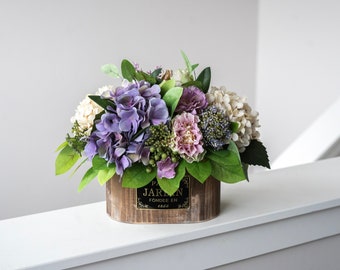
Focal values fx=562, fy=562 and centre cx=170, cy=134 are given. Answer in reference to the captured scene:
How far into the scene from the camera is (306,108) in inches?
119

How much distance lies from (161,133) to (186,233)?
19 cm

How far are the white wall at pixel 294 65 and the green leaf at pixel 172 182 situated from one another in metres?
1.91

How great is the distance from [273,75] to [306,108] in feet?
1.55

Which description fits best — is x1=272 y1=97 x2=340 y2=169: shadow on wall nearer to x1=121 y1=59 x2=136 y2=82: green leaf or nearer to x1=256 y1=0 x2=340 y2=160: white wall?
x1=256 y1=0 x2=340 y2=160: white wall

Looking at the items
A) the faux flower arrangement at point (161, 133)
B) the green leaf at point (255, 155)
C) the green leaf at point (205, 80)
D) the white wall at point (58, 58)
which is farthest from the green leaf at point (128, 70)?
the white wall at point (58, 58)

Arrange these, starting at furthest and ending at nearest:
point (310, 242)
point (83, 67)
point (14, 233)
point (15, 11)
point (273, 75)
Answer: point (273, 75) → point (83, 67) → point (15, 11) → point (310, 242) → point (14, 233)

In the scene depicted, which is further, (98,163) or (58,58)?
(58,58)

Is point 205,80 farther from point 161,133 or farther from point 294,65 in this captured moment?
point 294,65

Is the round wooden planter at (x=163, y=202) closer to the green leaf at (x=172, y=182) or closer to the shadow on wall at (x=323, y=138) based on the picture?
the green leaf at (x=172, y=182)

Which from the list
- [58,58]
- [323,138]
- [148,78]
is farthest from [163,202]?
[58,58]

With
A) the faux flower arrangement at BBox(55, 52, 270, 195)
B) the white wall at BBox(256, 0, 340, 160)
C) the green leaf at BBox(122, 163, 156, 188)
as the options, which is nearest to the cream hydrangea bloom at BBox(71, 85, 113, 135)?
the faux flower arrangement at BBox(55, 52, 270, 195)

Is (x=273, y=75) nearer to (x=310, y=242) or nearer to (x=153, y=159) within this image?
(x=310, y=242)

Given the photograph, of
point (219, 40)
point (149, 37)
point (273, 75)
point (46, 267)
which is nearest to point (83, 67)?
point (149, 37)

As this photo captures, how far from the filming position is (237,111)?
1023 mm
